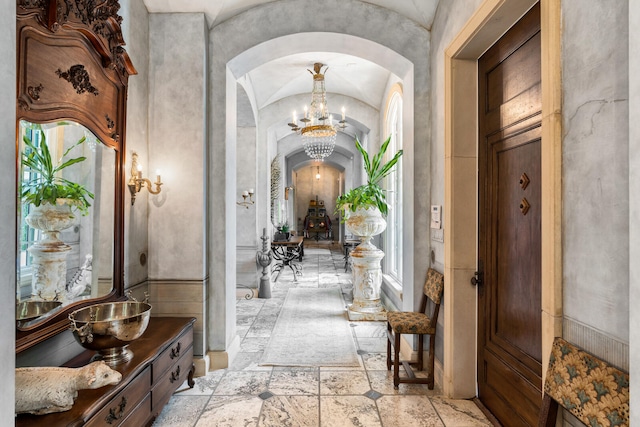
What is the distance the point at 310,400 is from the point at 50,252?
7.17 feet

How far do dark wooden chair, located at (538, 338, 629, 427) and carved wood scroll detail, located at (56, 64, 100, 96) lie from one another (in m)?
3.05

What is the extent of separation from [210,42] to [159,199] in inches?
64.4

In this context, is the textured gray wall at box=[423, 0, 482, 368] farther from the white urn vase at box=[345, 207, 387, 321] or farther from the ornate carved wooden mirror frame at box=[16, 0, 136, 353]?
the ornate carved wooden mirror frame at box=[16, 0, 136, 353]

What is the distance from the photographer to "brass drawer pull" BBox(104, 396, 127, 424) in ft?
6.52

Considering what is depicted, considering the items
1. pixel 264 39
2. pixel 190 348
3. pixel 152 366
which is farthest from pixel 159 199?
pixel 264 39

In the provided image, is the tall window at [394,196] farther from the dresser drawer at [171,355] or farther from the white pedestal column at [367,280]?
the dresser drawer at [171,355]

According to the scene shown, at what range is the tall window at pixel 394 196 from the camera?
622 centimetres

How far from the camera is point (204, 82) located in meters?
3.64

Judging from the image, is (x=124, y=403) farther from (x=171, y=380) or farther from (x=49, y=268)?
(x=49, y=268)

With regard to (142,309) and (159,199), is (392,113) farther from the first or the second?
(142,309)

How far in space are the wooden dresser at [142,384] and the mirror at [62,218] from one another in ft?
1.60

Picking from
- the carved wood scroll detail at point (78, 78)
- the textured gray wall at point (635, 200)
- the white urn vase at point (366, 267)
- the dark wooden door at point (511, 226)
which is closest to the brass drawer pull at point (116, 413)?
the carved wood scroll detail at point (78, 78)

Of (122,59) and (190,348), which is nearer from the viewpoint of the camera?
(122,59)

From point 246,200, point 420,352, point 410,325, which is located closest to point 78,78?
point 410,325
